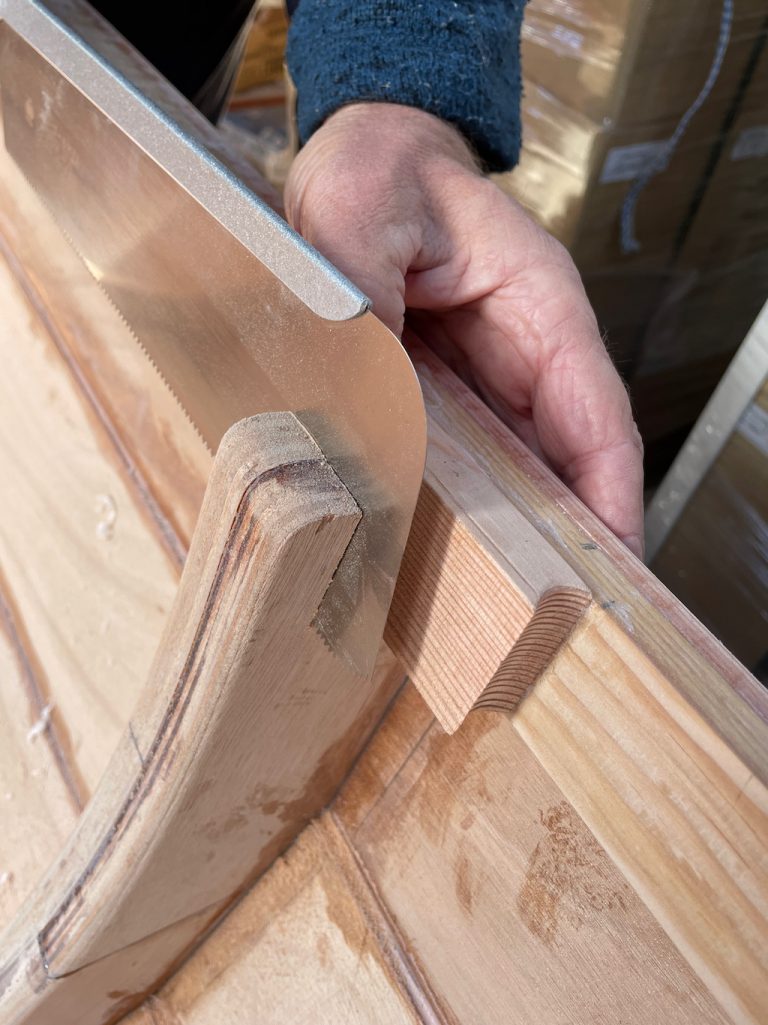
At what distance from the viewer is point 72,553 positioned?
100cm

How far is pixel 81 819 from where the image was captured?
0.72 m

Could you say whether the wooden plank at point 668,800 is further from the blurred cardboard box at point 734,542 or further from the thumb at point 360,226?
the blurred cardboard box at point 734,542

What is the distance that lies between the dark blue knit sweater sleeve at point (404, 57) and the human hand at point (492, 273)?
53 mm

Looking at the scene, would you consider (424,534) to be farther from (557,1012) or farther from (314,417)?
(557,1012)

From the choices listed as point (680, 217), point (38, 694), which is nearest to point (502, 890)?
point (38, 694)

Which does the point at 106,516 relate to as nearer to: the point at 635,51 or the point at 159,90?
the point at 159,90

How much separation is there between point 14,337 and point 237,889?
856 mm

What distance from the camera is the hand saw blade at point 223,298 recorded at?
49 cm

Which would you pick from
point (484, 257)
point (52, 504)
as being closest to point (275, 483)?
point (484, 257)

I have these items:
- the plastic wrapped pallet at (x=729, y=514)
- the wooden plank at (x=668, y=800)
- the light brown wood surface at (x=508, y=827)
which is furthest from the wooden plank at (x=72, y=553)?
the plastic wrapped pallet at (x=729, y=514)

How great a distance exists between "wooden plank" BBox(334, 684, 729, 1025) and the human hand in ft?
0.82

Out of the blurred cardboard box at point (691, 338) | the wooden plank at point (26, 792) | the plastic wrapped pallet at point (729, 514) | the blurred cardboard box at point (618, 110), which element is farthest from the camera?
the blurred cardboard box at point (691, 338)

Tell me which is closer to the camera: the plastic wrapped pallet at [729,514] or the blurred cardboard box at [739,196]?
the plastic wrapped pallet at [729,514]

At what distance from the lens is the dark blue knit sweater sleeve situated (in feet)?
2.92
